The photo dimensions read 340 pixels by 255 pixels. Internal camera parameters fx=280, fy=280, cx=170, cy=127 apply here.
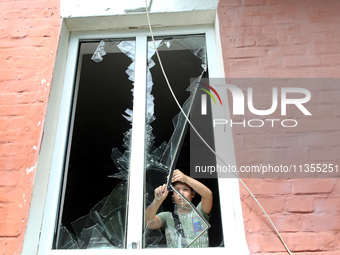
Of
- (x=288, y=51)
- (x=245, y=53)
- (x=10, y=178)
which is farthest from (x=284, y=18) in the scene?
(x=10, y=178)

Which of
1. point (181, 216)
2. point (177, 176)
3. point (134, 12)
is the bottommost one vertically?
point (181, 216)

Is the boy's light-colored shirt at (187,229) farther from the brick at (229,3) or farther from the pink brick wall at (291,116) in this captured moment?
the brick at (229,3)

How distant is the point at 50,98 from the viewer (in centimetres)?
152

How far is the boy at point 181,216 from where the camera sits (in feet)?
4.57

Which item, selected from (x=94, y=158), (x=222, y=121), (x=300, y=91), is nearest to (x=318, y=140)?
(x=300, y=91)

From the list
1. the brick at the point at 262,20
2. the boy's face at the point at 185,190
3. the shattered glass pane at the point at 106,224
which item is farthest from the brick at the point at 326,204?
the brick at the point at 262,20

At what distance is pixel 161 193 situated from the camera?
1493 millimetres

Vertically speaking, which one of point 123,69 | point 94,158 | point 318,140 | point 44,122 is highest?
point 123,69

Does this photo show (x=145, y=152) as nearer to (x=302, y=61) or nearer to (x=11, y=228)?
(x=11, y=228)

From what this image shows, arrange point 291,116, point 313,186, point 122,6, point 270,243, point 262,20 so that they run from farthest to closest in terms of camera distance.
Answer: point 122,6, point 262,20, point 291,116, point 313,186, point 270,243

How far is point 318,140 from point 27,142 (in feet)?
4.70

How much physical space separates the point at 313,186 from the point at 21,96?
153 cm

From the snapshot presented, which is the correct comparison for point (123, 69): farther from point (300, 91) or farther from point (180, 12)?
point (300, 91)

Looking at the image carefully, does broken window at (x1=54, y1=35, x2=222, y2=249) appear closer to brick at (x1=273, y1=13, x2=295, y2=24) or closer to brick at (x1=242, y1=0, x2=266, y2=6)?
brick at (x1=242, y1=0, x2=266, y2=6)
